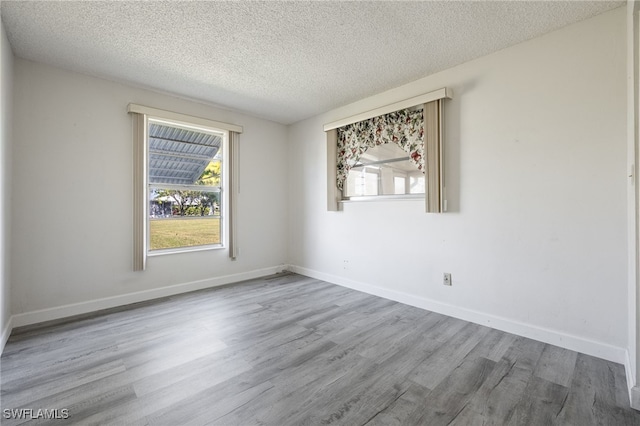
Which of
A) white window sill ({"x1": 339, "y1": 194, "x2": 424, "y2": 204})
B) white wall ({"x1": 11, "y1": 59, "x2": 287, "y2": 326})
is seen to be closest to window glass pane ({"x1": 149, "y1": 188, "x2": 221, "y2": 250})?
white wall ({"x1": 11, "y1": 59, "x2": 287, "y2": 326})

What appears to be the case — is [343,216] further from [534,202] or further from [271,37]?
[271,37]

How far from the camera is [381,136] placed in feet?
11.8

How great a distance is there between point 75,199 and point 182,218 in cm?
115

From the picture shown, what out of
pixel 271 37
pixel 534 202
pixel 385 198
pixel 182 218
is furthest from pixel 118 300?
pixel 534 202

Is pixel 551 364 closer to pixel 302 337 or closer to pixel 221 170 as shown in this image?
pixel 302 337

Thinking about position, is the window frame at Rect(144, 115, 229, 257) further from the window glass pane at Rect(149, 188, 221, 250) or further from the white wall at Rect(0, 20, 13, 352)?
the white wall at Rect(0, 20, 13, 352)

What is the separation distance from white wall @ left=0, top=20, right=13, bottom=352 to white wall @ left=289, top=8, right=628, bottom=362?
369cm

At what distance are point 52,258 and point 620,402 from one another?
4771 millimetres

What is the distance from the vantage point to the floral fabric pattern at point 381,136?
127 inches

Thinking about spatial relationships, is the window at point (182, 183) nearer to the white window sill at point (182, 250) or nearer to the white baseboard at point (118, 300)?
the white window sill at point (182, 250)

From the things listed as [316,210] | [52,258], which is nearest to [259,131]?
[316,210]

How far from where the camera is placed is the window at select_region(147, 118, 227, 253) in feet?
12.1

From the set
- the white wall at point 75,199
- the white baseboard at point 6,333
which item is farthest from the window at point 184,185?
the white baseboard at point 6,333

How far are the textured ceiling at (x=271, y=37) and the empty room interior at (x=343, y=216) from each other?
0.02m
